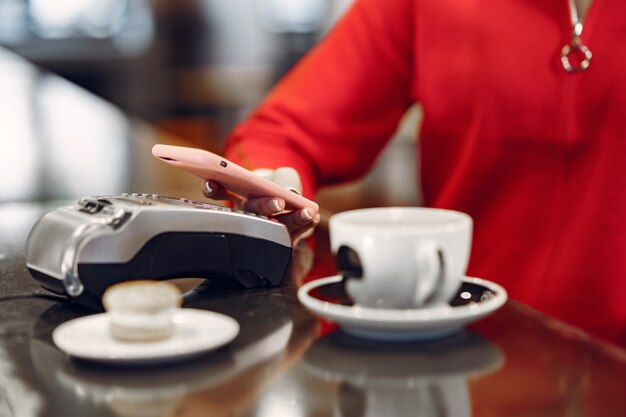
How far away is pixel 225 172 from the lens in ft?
2.62

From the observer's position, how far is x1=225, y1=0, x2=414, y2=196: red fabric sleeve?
138cm

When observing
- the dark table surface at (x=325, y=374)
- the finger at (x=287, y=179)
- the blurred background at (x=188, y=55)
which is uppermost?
the finger at (x=287, y=179)

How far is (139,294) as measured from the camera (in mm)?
609

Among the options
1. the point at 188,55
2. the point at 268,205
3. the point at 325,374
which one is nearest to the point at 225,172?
the point at 268,205

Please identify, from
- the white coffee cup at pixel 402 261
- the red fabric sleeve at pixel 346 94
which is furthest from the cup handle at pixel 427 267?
the red fabric sleeve at pixel 346 94

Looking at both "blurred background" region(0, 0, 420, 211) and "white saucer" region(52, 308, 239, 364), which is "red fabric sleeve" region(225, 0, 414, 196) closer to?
"white saucer" region(52, 308, 239, 364)

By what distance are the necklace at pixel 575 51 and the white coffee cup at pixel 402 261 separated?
576mm

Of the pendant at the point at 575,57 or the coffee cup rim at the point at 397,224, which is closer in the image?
the coffee cup rim at the point at 397,224

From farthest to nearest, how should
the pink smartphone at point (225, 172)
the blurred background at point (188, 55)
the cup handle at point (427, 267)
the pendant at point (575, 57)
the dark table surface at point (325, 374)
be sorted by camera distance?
the blurred background at point (188, 55), the pendant at point (575, 57), the pink smartphone at point (225, 172), the cup handle at point (427, 267), the dark table surface at point (325, 374)

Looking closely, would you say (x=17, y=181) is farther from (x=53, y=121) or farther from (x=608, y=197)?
(x=608, y=197)

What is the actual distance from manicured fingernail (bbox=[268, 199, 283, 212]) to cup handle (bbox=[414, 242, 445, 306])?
0.76ft

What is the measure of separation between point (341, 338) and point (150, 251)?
0.65 feet

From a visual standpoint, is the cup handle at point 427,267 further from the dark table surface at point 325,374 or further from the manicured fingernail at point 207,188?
the manicured fingernail at point 207,188

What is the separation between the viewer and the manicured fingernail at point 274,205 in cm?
84
